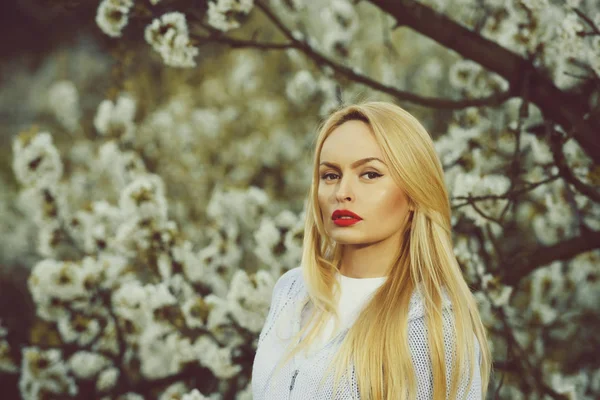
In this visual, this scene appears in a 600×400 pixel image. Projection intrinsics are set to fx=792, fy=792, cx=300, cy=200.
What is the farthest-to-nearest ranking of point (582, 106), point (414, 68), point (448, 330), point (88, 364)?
point (414, 68) → point (88, 364) → point (582, 106) → point (448, 330)

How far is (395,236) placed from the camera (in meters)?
1.77

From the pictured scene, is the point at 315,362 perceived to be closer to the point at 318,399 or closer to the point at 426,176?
the point at 318,399

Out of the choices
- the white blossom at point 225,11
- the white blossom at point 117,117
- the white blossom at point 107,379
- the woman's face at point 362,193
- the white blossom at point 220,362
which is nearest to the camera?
the woman's face at point 362,193

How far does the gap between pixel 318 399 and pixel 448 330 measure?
302 mm

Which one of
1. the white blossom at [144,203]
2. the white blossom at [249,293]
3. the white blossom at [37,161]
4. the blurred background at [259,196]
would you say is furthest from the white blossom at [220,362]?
the white blossom at [37,161]

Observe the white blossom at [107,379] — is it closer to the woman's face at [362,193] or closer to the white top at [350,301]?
the white top at [350,301]

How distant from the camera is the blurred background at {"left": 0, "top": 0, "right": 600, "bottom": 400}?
8.29ft

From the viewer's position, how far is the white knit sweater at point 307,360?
5.19 feet

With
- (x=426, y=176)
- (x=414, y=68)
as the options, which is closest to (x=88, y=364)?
(x=426, y=176)

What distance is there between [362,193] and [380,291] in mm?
219

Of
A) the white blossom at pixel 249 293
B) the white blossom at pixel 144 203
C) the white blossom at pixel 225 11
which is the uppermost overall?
the white blossom at pixel 225 11

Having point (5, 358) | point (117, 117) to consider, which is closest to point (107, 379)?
point (5, 358)

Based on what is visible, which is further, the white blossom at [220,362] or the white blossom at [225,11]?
the white blossom at [220,362]

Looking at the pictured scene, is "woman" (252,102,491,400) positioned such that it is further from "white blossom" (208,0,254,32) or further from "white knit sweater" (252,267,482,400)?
"white blossom" (208,0,254,32)
